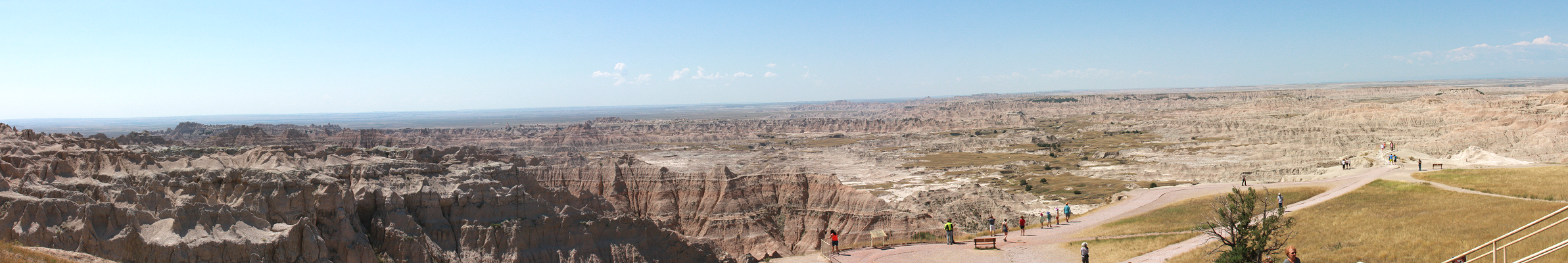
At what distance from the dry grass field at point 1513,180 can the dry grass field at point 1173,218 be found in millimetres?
4930

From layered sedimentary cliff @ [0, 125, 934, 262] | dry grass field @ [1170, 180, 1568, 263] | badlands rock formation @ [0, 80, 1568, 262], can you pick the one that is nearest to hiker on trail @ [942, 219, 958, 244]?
dry grass field @ [1170, 180, 1568, 263]

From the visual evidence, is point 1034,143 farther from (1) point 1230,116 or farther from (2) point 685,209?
(2) point 685,209

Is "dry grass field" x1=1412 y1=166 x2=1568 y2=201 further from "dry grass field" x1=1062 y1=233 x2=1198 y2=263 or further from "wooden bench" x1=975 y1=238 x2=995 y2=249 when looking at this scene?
"wooden bench" x1=975 y1=238 x2=995 y2=249

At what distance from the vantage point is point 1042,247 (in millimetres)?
26188

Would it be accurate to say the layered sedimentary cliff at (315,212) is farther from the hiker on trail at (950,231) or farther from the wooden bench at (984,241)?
the wooden bench at (984,241)

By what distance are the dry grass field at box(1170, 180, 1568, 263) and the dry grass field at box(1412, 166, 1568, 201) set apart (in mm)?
1341

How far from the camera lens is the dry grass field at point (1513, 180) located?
2561 centimetres

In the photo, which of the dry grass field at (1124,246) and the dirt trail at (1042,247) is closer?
the dry grass field at (1124,246)

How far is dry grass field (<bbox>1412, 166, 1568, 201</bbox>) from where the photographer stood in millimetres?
25609

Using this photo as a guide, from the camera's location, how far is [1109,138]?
13025 cm

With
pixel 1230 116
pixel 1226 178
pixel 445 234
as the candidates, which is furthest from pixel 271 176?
pixel 1230 116

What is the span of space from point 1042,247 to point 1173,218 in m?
7.82

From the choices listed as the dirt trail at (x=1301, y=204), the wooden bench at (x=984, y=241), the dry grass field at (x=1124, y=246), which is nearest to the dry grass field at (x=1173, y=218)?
the dirt trail at (x=1301, y=204)

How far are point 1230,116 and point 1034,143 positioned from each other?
148 feet
